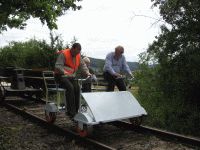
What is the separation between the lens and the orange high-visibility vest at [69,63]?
30.2ft

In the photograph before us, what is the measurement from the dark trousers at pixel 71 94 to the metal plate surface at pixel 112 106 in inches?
21.2

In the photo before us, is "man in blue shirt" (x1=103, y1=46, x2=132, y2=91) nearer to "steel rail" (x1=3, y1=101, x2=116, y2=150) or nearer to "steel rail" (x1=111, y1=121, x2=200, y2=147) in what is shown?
"steel rail" (x1=111, y1=121, x2=200, y2=147)

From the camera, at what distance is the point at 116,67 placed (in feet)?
32.5

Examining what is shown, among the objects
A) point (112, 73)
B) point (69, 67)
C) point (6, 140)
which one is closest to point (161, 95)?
point (112, 73)

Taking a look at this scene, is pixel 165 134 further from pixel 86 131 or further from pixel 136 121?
pixel 86 131

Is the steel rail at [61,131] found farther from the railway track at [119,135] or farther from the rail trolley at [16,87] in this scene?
the rail trolley at [16,87]

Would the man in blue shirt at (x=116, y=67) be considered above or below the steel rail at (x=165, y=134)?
above

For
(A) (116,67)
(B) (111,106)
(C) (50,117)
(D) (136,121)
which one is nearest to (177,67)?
(A) (116,67)

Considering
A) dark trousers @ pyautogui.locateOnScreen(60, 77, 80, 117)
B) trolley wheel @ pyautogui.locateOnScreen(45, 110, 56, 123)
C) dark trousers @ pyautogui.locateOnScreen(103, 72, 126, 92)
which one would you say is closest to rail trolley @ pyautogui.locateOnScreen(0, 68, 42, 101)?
trolley wheel @ pyautogui.locateOnScreen(45, 110, 56, 123)

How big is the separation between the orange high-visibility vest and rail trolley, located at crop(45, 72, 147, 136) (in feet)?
1.49

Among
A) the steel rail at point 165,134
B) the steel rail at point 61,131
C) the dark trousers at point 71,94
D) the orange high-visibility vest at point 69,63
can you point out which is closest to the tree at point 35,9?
the orange high-visibility vest at point 69,63

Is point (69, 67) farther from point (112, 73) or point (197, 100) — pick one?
point (197, 100)

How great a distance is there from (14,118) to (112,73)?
3647mm

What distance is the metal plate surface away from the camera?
8273mm
